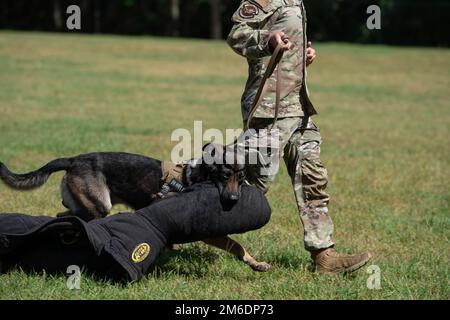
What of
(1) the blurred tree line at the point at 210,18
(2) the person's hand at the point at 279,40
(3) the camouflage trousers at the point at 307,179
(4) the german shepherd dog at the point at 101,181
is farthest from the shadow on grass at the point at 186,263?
(1) the blurred tree line at the point at 210,18

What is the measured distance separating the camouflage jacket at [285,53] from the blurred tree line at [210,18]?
39.2m

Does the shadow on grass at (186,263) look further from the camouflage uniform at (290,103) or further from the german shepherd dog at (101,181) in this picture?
the camouflage uniform at (290,103)

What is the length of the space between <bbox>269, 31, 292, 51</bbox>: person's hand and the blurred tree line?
3952 centimetres

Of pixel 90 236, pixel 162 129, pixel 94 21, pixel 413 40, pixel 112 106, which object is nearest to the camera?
pixel 90 236

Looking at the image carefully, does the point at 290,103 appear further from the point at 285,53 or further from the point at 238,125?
the point at 238,125

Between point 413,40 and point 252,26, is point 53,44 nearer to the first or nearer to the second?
point 413,40

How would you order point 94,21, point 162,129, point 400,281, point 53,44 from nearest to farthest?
point 400,281, point 162,129, point 53,44, point 94,21

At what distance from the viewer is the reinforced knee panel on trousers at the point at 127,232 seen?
15.8ft

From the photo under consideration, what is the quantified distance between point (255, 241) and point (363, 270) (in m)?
1.11

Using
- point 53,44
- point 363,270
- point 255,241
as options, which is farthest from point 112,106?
Result: point 53,44

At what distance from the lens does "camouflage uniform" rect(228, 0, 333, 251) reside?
5.05m

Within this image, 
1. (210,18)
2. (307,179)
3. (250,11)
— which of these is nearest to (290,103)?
(307,179)

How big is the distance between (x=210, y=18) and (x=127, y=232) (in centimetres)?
4339

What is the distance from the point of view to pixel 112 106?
16.3 metres
